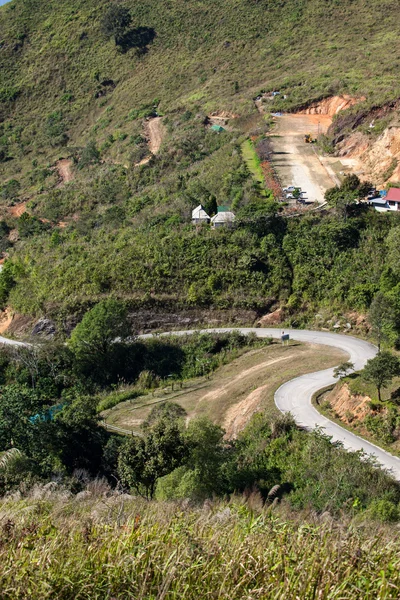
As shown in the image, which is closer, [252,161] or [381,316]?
[381,316]

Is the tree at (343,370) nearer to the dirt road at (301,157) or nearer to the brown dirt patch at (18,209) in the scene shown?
the dirt road at (301,157)

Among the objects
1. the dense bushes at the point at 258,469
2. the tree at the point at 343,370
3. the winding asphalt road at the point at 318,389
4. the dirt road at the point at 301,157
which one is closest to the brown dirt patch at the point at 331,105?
the dirt road at the point at 301,157

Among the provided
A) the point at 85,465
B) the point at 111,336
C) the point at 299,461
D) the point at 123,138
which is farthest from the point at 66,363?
the point at 123,138

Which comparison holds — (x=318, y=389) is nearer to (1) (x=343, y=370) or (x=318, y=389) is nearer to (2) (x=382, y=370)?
(1) (x=343, y=370)

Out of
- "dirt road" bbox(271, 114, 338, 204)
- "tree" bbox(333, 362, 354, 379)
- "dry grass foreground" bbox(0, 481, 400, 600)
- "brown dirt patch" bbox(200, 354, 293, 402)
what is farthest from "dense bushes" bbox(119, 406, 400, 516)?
"dirt road" bbox(271, 114, 338, 204)

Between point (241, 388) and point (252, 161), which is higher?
point (252, 161)

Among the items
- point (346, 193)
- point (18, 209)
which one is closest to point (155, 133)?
point (18, 209)

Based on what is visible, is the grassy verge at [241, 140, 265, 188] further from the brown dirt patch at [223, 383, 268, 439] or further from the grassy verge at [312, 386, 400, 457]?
the grassy verge at [312, 386, 400, 457]
